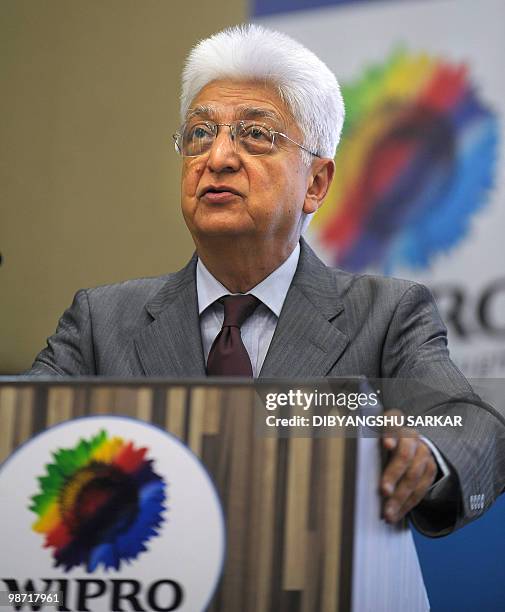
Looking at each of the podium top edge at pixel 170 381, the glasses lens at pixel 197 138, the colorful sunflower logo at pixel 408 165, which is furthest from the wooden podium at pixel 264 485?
the colorful sunflower logo at pixel 408 165

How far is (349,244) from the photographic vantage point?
2.69 metres

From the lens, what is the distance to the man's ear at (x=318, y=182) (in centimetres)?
175

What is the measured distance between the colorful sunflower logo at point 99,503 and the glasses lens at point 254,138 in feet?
2.75

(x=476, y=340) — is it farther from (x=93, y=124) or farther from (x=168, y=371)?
(x=93, y=124)

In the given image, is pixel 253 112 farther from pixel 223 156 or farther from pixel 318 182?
pixel 318 182

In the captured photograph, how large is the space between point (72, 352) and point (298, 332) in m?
0.42

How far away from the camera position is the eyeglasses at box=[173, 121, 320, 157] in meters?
1.59

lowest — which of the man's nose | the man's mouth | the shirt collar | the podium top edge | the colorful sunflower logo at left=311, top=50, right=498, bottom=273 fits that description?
the podium top edge

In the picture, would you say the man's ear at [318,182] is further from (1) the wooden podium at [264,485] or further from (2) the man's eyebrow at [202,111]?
(1) the wooden podium at [264,485]

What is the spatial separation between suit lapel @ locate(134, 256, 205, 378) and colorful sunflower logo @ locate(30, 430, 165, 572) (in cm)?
56

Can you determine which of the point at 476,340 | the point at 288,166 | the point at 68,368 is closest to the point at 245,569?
the point at 68,368

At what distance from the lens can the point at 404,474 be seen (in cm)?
95

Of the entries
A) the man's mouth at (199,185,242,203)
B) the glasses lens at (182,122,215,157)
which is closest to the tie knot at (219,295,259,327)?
the man's mouth at (199,185,242,203)

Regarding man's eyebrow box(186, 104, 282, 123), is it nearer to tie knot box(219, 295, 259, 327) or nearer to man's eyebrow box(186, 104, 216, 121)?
man's eyebrow box(186, 104, 216, 121)
